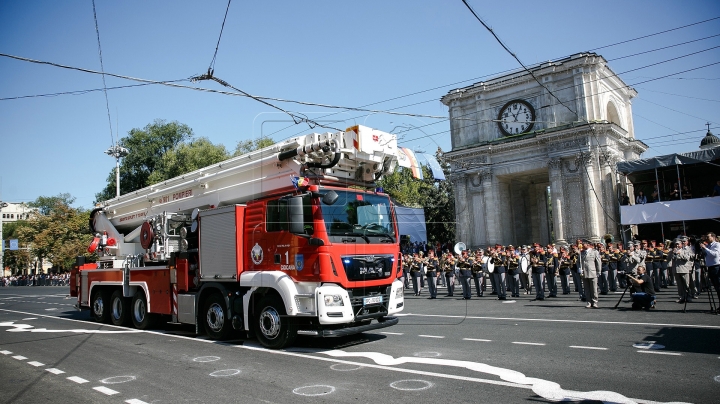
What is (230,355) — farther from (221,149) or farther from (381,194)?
(221,149)

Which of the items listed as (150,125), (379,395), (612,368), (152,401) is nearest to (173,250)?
(152,401)

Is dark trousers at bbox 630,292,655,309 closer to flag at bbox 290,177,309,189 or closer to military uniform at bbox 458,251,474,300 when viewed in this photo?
military uniform at bbox 458,251,474,300

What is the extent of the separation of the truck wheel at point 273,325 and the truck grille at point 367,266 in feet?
4.72

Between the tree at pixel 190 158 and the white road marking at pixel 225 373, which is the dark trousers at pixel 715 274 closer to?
the white road marking at pixel 225 373

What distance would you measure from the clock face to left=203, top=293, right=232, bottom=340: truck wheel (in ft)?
90.0

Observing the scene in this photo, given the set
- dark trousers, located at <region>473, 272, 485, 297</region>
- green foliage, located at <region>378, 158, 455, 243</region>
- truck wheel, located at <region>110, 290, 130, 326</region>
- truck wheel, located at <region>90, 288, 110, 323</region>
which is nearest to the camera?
truck wheel, located at <region>110, 290, 130, 326</region>

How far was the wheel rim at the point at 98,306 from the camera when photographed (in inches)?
563

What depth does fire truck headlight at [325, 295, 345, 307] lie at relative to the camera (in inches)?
333

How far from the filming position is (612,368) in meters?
6.81

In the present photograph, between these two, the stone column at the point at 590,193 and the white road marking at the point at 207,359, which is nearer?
the white road marking at the point at 207,359

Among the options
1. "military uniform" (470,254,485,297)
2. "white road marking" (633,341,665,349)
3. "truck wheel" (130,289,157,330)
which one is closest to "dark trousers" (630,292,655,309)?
"white road marking" (633,341,665,349)

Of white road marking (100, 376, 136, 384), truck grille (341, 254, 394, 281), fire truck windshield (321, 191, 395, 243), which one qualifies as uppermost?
fire truck windshield (321, 191, 395, 243)

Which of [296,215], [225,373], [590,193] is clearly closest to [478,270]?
[296,215]

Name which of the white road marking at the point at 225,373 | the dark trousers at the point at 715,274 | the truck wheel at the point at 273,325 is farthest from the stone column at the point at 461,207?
the white road marking at the point at 225,373
